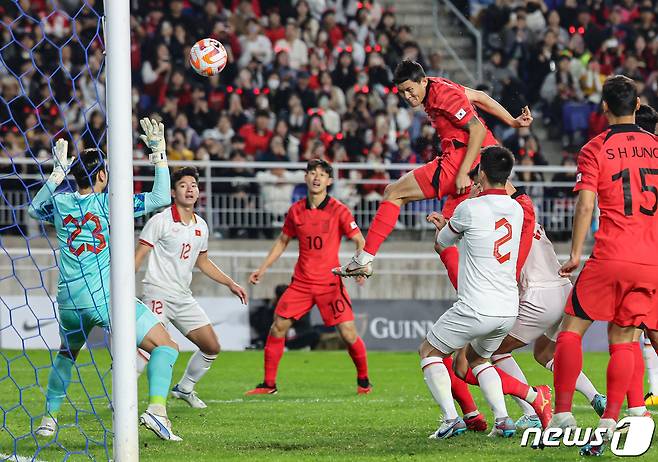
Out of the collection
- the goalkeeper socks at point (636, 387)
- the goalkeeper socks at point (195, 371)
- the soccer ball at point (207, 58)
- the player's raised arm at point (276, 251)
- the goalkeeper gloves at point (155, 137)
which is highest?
the soccer ball at point (207, 58)

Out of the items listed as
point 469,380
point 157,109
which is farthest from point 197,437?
Answer: point 157,109

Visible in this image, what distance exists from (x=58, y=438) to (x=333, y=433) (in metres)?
1.94

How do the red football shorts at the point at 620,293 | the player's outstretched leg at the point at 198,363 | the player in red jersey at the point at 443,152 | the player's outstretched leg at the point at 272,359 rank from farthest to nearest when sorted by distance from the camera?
the player's outstretched leg at the point at 272,359, the player's outstretched leg at the point at 198,363, the player in red jersey at the point at 443,152, the red football shorts at the point at 620,293

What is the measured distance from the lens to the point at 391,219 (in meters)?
8.83

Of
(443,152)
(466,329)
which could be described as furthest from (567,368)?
(443,152)

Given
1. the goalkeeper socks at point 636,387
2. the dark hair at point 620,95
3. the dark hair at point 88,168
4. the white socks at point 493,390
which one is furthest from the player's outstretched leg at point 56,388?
the dark hair at point 620,95

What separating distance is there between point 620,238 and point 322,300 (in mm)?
5641

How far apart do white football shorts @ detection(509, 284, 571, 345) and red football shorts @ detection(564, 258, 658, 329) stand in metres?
1.19

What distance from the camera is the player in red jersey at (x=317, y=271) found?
12.2m

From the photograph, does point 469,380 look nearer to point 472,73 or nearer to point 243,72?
point 243,72

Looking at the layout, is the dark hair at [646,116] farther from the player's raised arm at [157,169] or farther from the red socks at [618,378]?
the player's raised arm at [157,169]

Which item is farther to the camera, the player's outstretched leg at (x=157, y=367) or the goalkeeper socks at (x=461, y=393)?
the goalkeeper socks at (x=461, y=393)

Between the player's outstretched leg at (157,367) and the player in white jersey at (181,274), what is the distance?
2.17 meters

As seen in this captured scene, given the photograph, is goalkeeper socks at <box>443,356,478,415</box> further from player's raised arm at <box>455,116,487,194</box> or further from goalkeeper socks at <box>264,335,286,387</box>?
goalkeeper socks at <box>264,335,286,387</box>
